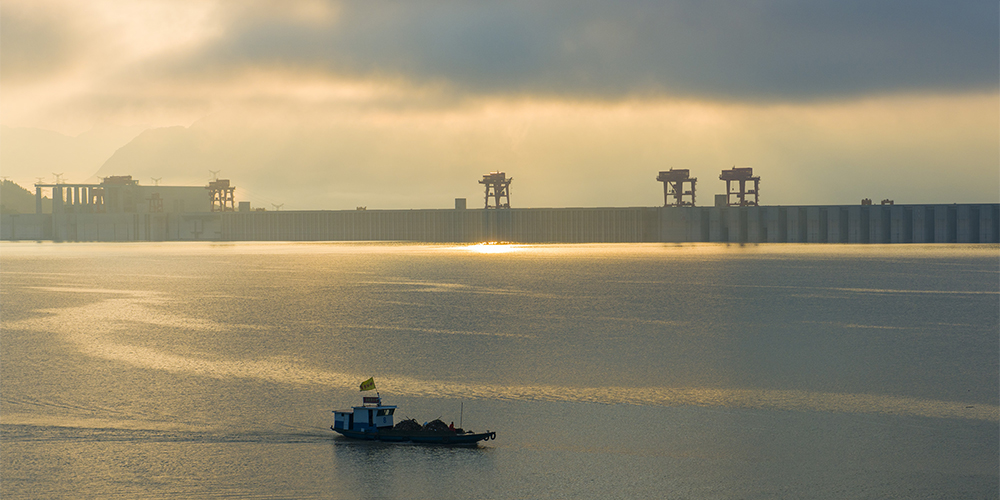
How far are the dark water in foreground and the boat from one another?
27cm

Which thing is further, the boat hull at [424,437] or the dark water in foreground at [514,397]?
the boat hull at [424,437]

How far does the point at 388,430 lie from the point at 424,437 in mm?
821

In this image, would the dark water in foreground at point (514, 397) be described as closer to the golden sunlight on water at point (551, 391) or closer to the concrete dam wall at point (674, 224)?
the golden sunlight on water at point (551, 391)

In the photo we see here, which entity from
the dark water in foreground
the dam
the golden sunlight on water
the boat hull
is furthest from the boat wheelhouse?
the dam

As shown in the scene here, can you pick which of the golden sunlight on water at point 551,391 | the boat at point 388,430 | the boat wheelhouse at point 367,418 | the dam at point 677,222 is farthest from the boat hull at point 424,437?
the dam at point 677,222

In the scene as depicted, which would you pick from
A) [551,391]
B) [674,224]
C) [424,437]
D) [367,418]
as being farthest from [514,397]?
[674,224]

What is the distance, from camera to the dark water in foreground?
14.1 m

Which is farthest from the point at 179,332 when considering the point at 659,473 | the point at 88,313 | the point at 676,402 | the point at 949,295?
the point at 949,295

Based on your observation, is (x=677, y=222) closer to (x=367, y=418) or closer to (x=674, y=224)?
(x=674, y=224)

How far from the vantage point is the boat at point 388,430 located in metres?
16.2

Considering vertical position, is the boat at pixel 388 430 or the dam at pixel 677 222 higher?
the dam at pixel 677 222

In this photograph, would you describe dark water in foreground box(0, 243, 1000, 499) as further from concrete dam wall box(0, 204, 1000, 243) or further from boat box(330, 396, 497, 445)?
concrete dam wall box(0, 204, 1000, 243)

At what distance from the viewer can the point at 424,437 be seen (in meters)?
16.2

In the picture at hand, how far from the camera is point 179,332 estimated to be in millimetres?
34281
